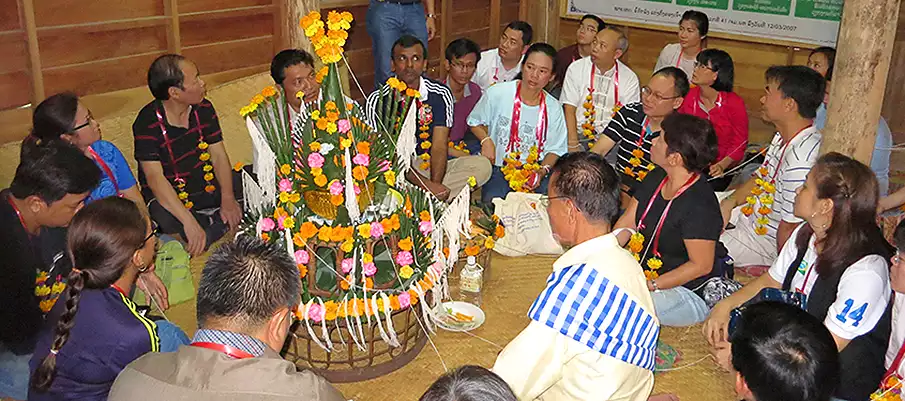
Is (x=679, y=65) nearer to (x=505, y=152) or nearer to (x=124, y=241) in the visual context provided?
(x=505, y=152)

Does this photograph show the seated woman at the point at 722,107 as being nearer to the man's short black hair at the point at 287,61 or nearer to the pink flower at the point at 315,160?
the man's short black hair at the point at 287,61

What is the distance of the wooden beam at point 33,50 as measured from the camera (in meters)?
4.46

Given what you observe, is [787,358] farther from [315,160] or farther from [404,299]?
[315,160]

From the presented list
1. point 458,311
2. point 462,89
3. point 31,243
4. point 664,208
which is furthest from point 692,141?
point 31,243

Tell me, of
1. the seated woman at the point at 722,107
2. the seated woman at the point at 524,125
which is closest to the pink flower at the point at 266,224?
the seated woman at the point at 524,125

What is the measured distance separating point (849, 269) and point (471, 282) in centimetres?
171

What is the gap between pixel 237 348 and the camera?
5.94 feet

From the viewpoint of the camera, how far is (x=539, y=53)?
4.81 metres

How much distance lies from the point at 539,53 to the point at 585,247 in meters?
2.76

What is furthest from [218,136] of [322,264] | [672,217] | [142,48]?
[672,217]

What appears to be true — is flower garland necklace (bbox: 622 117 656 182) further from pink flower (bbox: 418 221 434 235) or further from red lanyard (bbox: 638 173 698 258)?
pink flower (bbox: 418 221 434 235)

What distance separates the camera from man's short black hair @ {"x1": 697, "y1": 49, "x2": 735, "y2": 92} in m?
5.01

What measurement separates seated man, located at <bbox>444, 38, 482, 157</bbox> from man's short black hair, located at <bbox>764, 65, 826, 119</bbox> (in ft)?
6.76

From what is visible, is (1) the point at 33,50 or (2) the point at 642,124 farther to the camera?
(2) the point at 642,124
